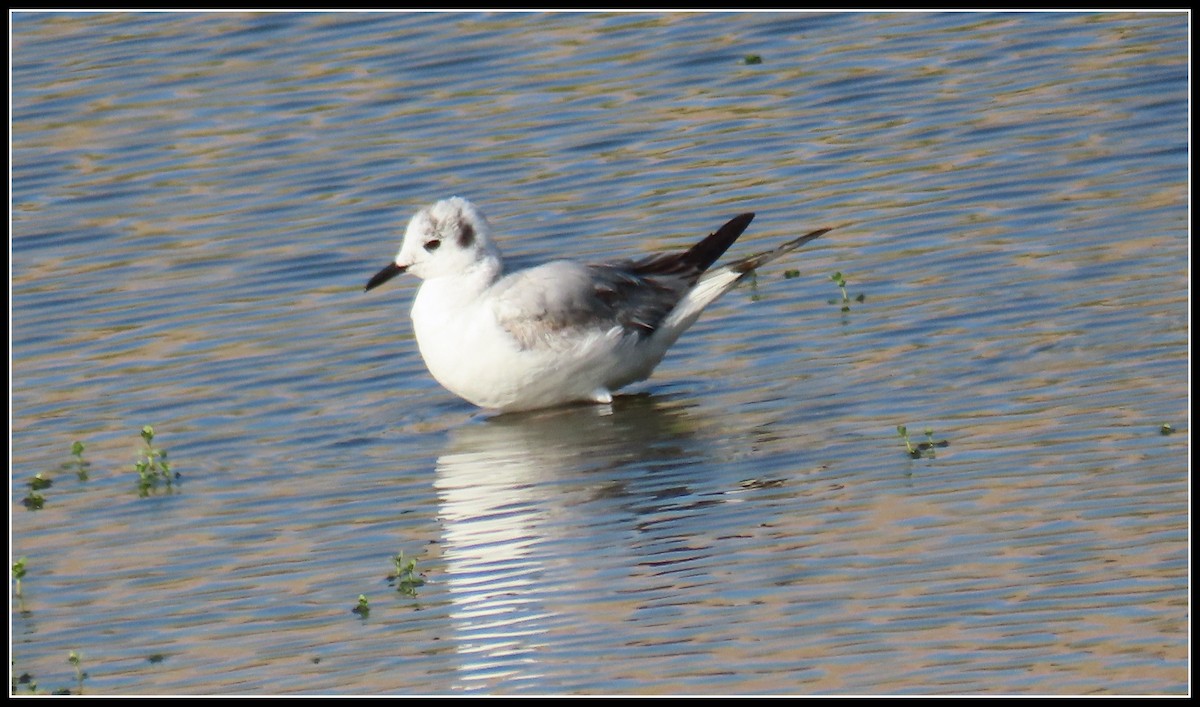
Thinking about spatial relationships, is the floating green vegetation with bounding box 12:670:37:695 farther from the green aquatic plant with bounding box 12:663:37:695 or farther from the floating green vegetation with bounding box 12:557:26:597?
the floating green vegetation with bounding box 12:557:26:597

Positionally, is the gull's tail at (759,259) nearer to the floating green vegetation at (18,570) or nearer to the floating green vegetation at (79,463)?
the floating green vegetation at (79,463)

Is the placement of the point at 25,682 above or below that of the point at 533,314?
below

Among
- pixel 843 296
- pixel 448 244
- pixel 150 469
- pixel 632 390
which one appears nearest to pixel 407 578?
pixel 150 469

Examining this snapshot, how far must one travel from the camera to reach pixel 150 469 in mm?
10133

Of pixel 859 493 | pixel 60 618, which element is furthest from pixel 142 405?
pixel 859 493

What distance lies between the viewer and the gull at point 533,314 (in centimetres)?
1079

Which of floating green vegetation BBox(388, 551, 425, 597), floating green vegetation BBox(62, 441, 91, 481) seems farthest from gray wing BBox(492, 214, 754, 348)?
floating green vegetation BBox(388, 551, 425, 597)

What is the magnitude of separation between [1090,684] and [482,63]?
1142cm

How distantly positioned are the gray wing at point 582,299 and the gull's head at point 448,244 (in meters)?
0.22

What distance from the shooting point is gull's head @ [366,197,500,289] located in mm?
11133

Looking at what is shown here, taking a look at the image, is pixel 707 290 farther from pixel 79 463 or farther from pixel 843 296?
pixel 79 463

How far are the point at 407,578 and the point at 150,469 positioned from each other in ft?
7.31

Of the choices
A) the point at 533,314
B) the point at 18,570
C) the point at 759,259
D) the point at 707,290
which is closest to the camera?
the point at 18,570

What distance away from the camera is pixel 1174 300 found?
446 inches
